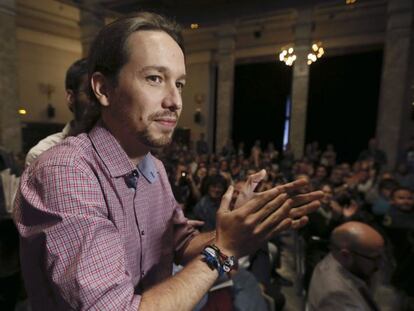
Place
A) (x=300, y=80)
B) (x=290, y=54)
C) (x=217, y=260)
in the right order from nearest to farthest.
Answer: (x=217, y=260), (x=290, y=54), (x=300, y=80)

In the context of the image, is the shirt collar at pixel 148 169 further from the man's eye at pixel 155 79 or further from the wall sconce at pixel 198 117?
the wall sconce at pixel 198 117

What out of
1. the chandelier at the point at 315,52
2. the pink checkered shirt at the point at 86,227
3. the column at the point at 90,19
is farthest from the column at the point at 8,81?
the pink checkered shirt at the point at 86,227

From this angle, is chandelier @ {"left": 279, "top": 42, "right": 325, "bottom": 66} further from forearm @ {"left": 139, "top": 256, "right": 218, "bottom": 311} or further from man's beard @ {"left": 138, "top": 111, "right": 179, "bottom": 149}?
forearm @ {"left": 139, "top": 256, "right": 218, "bottom": 311}

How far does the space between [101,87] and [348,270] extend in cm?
216

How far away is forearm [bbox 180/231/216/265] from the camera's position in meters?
1.20

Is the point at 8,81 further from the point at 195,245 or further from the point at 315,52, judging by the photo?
the point at 195,245

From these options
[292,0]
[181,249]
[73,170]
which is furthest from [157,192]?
[292,0]

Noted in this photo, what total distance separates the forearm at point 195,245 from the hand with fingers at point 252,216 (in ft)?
1.00

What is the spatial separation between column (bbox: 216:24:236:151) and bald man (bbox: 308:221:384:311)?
1083 cm

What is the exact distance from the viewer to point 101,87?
41.3 inches

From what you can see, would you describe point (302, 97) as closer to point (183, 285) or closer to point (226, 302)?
point (226, 302)

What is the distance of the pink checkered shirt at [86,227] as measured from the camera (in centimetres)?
72

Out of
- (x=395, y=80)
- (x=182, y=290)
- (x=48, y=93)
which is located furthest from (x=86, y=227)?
(x=48, y=93)

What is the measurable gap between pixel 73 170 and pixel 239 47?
15.2 metres
